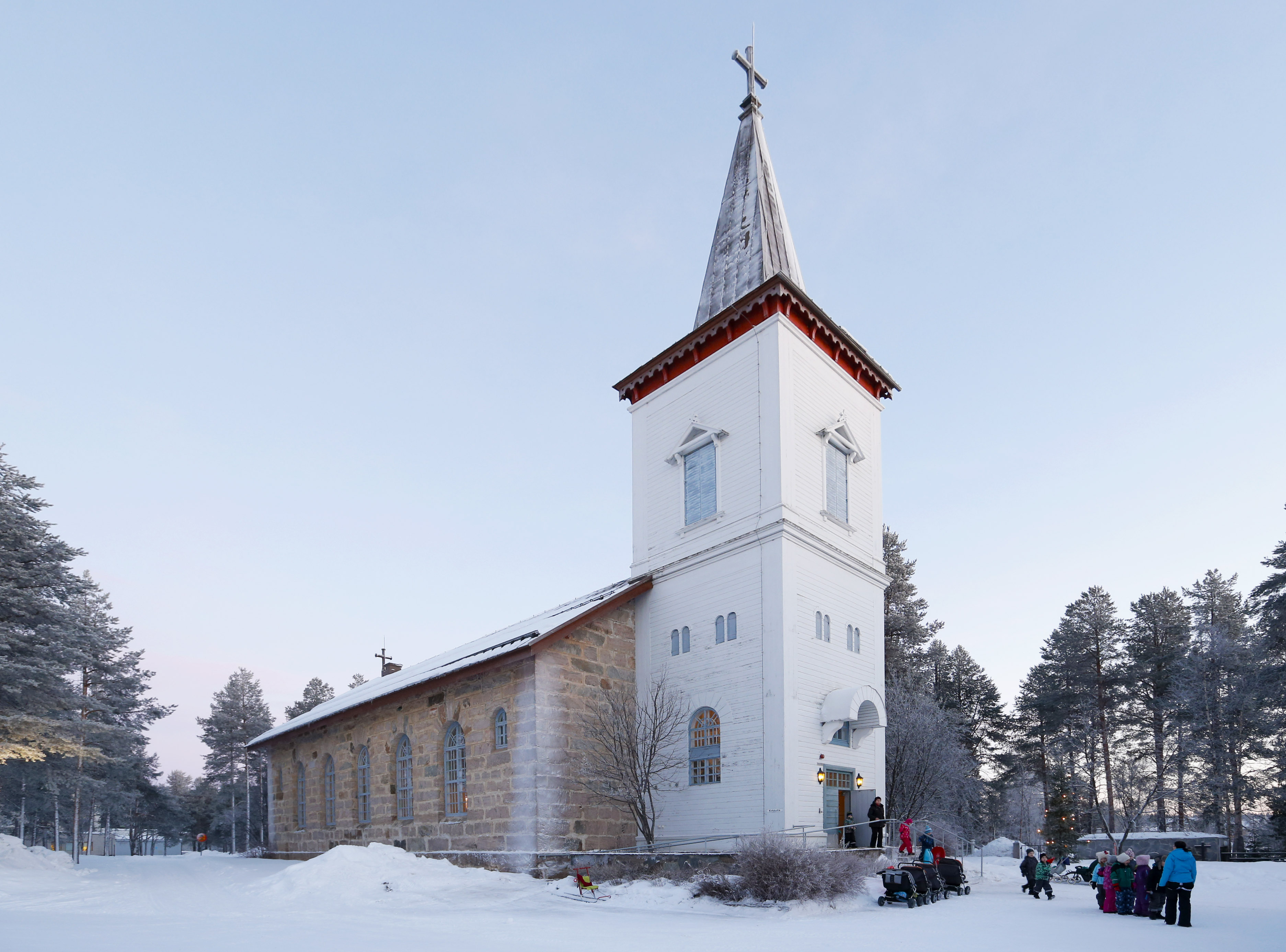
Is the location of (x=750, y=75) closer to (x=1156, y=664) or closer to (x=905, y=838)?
(x=905, y=838)

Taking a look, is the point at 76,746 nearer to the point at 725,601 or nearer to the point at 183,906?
the point at 183,906

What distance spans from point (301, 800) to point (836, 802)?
22.7 m

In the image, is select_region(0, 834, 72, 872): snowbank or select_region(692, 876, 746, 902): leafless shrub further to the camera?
select_region(0, 834, 72, 872): snowbank

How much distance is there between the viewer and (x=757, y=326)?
77.1ft

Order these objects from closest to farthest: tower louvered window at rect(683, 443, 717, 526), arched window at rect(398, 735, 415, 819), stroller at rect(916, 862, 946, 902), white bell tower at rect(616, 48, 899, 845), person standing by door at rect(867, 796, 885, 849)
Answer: stroller at rect(916, 862, 946, 902), person standing by door at rect(867, 796, 885, 849), white bell tower at rect(616, 48, 899, 845), tower louvered window at rect(683, 443, 717, 526), arched window at rect(398, 735, 415, 819)

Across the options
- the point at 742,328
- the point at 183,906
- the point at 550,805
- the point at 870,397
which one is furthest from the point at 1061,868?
the point at 183,906

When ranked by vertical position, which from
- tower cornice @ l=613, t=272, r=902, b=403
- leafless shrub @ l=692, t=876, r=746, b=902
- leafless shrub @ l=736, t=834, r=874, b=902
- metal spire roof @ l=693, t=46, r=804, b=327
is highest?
metal spire roof @ l=693, t=46, r=804, b=327

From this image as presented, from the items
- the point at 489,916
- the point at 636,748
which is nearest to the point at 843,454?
the point at 636,748

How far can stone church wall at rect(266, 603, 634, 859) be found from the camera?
2108 cm

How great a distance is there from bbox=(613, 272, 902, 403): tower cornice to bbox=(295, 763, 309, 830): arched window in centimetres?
2008

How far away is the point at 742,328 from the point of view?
24.0 meters

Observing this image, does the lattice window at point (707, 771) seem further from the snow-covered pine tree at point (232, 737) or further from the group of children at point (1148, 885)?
the snow-covered pine tree at point (232, 737)

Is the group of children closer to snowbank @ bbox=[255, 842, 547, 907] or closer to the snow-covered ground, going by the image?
the snow-covered ground

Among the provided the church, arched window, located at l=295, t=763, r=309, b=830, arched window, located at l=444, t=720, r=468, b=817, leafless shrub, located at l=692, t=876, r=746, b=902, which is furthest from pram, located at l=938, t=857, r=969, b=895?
arched window, located at l=295, t=763, r=309, b=830
